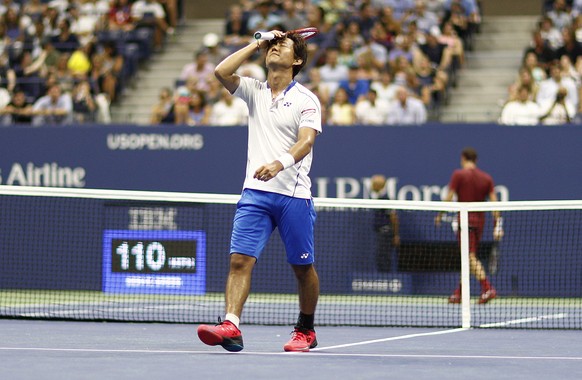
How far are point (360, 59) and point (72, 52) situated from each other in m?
5.26

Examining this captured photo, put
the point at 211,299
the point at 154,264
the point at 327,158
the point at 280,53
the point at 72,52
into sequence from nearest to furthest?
the point at 280,53
the point at 154,264
the point at 211,299
the point at 327,158
the point at 72,52

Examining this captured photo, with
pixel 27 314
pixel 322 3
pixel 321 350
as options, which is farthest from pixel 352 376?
pixel 322 3

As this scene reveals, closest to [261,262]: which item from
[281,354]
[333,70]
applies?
[333,70]

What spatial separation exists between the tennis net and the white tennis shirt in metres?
4.57

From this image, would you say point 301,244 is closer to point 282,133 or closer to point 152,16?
point 282,133

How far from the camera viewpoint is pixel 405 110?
16812mm

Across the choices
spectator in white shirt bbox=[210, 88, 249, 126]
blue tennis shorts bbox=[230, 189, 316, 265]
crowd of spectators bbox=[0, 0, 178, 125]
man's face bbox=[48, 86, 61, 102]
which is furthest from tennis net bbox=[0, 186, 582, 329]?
blue tennis shorts bbox=[230, 189, 316, 265]

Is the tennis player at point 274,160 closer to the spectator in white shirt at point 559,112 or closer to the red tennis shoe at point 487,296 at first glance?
the red tennis shoe at point 487,296

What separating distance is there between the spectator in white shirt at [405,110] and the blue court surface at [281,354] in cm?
589

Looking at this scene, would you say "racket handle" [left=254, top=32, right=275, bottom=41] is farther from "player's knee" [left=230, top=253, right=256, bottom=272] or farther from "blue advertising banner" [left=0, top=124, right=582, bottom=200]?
"blue advertising banner" [left=0, top=124, right=582, bottom=200]

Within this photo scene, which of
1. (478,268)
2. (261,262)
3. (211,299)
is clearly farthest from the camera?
(261,262)

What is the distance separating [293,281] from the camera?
15.6 metres

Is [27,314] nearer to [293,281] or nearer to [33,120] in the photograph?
[293,281]

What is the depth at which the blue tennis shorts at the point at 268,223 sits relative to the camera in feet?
27.1
